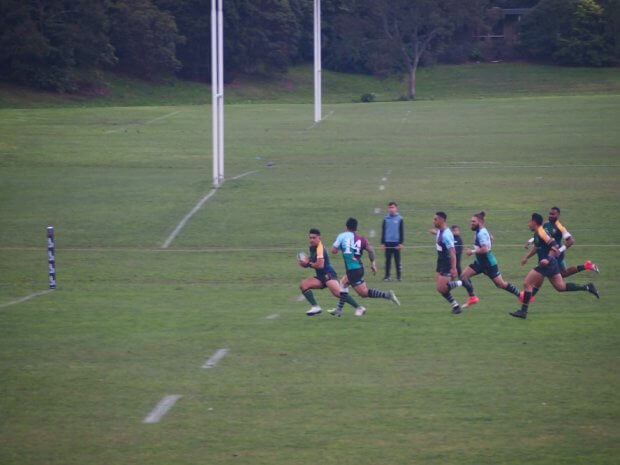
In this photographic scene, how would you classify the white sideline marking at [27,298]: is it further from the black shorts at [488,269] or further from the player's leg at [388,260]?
the black shorts at [488,269]

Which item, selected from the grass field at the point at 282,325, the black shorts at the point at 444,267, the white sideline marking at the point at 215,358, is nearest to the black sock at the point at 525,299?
the grass field at the point at 282,325

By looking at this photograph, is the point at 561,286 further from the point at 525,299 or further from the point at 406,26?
the point at 406,26

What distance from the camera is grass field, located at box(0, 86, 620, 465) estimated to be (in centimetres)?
1054

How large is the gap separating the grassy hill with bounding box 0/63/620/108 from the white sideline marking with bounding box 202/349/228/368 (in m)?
75.9

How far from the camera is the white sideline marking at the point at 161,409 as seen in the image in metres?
11.2

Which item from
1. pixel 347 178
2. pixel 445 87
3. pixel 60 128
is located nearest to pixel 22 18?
pixel 60 128

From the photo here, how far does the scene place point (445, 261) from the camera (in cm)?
1867

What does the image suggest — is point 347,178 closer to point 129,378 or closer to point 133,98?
point 129,378

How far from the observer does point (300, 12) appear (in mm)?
109188

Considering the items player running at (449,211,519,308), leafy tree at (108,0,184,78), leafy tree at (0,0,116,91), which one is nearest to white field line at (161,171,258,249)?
player running at (449,211,519,308)

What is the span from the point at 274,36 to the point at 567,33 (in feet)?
107

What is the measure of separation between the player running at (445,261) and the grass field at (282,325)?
1.60 ft

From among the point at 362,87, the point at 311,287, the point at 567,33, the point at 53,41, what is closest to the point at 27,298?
the point at 311,287

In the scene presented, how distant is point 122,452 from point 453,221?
79.6ft
